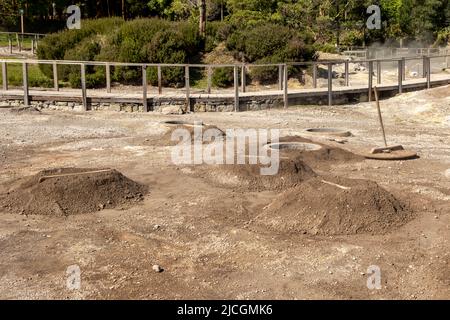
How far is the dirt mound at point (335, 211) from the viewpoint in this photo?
830 centimetres

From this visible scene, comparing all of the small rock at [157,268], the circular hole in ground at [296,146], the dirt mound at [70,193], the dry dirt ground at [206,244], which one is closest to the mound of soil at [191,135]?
the dry dirt ground at [206,244]

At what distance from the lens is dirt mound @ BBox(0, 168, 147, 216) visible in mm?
9227

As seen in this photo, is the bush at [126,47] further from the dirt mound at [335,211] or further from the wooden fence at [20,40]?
the dirt mound at [335,211]

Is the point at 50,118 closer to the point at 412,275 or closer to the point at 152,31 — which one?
the point at 152,31

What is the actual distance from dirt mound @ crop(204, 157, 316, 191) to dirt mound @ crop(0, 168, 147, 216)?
5.08 ft

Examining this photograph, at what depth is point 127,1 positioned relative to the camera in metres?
47.5

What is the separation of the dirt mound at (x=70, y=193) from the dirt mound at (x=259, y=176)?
1.55 metres

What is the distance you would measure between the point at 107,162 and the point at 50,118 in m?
6.86

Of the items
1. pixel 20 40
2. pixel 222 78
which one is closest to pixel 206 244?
pixel 222 78

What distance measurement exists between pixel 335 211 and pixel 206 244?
1.75 metres

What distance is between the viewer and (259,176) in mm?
10844

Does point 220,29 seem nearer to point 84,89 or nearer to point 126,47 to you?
point 126,47

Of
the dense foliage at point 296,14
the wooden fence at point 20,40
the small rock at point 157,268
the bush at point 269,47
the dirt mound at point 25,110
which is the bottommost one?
the small rock at point 157,268
